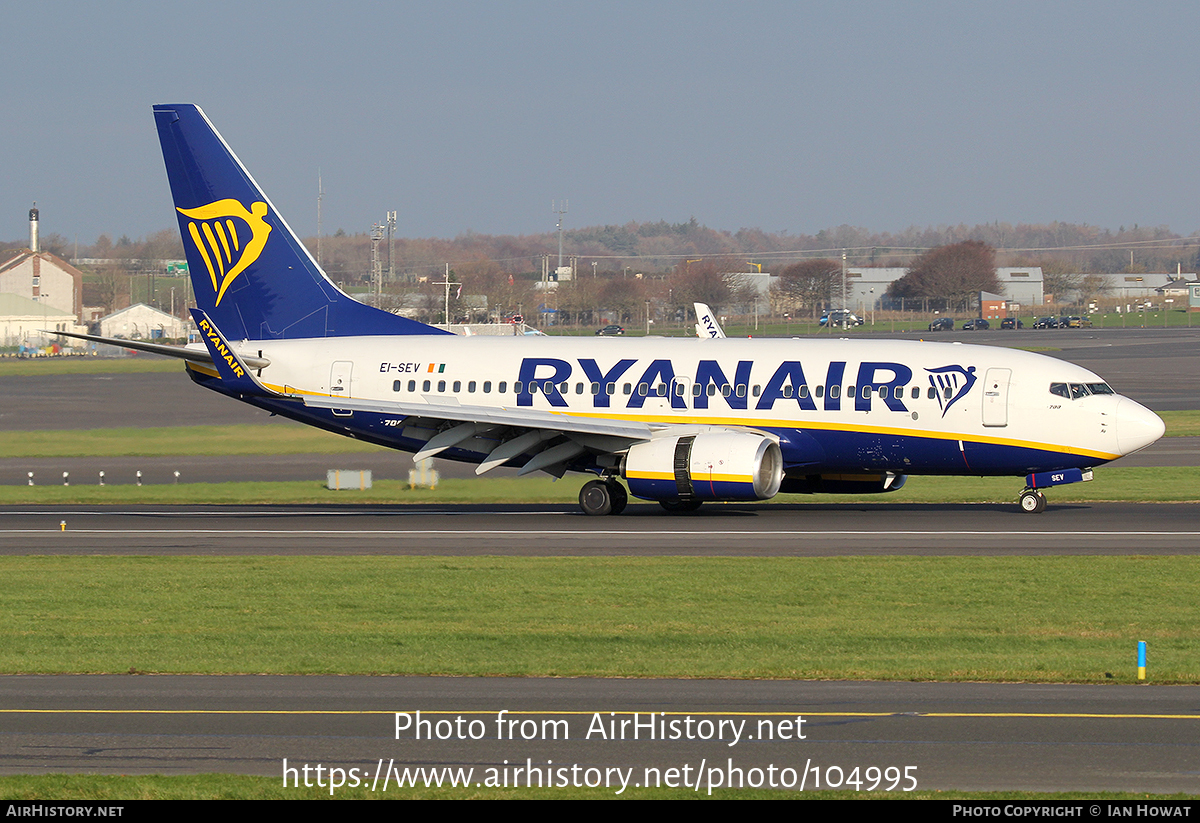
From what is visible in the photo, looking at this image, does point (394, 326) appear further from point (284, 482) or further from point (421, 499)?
point (284, 482)

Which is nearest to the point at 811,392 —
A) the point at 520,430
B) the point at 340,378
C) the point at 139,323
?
the point at 520,430

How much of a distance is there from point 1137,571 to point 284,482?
3013 cm

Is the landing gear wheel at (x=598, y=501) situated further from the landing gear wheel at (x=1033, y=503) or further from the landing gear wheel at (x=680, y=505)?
the landing gear wheel at (x=1033, y=503)

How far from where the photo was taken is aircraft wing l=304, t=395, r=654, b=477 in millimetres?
36188

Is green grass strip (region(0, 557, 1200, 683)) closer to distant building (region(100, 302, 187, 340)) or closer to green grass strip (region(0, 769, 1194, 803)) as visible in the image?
green grass strip (region(0, 769, 1194, 803))

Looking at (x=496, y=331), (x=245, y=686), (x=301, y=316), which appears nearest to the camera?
(x=245, y=686)

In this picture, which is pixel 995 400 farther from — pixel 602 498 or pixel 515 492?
pixel 515 492

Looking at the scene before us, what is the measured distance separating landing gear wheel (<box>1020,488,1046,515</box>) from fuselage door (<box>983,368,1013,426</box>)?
2.34 metres

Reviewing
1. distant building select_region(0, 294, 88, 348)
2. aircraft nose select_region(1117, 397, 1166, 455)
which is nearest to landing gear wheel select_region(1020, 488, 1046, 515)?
aircraft nose select_region(1117, 397, 1166, 455)

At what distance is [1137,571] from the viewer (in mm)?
25797

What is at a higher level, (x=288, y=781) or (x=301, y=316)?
(x=301, y=316)

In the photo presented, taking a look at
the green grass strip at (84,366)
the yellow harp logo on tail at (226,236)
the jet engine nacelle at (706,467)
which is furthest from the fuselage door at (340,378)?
the green grass strip at (84,366)

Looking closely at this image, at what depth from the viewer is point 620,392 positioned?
122 ft

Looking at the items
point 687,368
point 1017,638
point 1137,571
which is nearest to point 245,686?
point 1017,638
